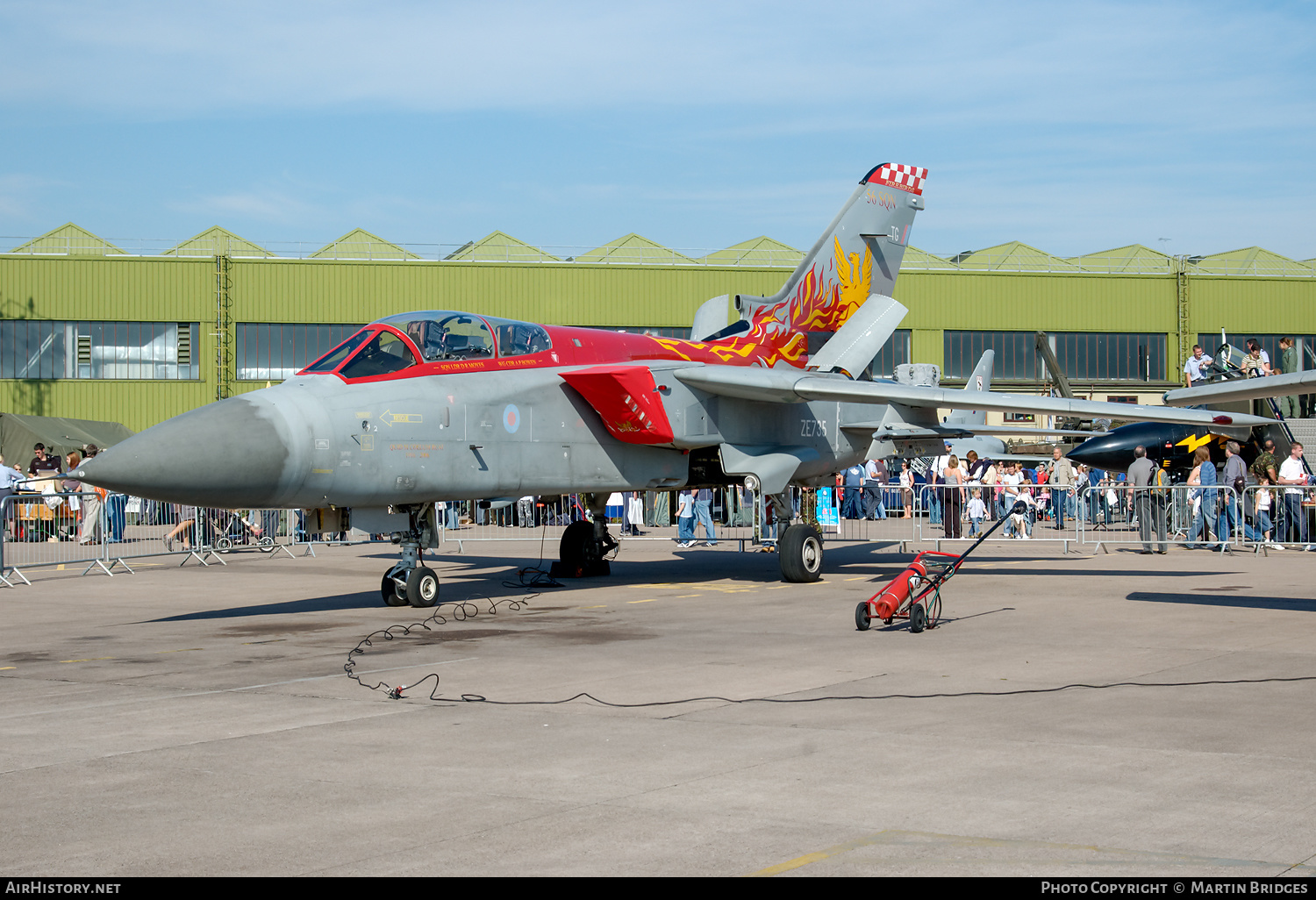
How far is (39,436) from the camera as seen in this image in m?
34.5

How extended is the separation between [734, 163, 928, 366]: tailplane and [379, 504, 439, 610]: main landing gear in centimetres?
641

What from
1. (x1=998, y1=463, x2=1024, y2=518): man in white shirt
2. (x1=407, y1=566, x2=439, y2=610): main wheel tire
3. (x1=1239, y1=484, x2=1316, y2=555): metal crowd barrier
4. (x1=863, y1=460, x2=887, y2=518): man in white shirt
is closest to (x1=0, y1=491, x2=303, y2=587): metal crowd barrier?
(x1=407, y1=566, x2=439, y2=610): main wheel tire

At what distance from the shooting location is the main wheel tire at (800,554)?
1575 cm

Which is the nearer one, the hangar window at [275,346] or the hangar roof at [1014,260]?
the hangar window at [275,346]

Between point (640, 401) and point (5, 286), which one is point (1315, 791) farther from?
point (5, 286)

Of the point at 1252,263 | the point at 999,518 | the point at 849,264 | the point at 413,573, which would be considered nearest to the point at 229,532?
the point at 413,573

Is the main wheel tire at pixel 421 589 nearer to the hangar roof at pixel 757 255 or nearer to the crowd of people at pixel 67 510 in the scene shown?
the crowd of people at pixel 67 510

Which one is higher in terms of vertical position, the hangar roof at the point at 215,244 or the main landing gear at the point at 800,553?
the hangar roof at the point at 215,244

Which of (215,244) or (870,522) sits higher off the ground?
(215,244)

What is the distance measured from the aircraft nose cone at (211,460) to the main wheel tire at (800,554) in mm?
6853

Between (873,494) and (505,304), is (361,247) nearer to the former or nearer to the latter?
(505,304)

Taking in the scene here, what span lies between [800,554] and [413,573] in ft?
16.8

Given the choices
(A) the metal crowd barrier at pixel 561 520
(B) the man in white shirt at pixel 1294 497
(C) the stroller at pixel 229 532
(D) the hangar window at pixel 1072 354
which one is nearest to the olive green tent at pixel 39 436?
(A) the metal crowd barrier at pixel 561 520

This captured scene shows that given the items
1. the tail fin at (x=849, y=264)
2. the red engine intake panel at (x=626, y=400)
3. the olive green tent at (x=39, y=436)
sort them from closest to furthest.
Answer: the red engine intake panel at (x=626, y=400), the tail fin at (x=849, y=264), the olive green tent at (x=39, y=436)
